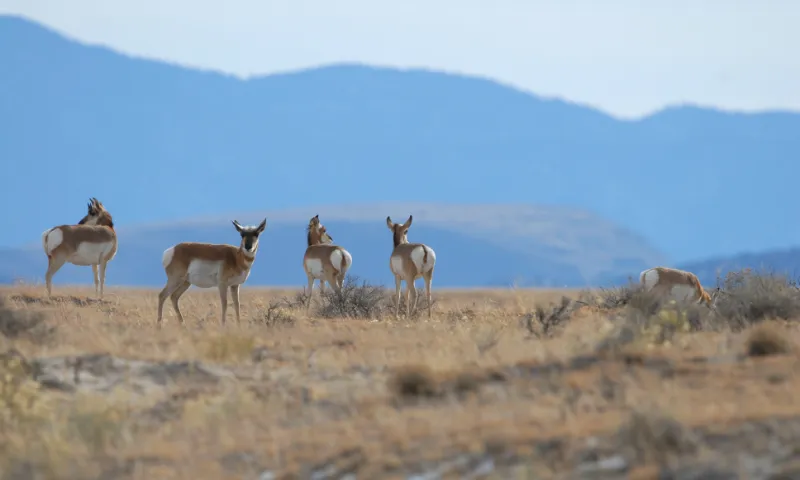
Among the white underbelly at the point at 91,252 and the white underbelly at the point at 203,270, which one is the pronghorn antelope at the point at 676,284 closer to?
the white underbelly at the point at 203,270

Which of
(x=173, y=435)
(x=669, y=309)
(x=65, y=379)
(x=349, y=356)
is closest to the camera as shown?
(x=173, y=435)

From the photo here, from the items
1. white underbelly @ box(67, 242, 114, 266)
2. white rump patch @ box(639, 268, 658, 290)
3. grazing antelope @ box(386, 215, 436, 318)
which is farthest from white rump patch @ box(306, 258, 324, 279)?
white rump patch @ box(639, 268, 658, 290)

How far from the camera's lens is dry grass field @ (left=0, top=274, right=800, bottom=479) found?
9414 millimetres

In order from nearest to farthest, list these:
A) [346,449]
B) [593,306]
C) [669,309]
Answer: [346,449], [669,309], [593,306]

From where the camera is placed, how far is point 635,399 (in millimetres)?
10664

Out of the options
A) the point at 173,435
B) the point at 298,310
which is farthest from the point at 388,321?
the point at 173,435

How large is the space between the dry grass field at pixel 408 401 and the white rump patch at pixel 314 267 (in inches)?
376

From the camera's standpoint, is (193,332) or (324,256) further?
(324,256)

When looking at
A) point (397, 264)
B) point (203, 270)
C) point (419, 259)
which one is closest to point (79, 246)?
point (397, 264)

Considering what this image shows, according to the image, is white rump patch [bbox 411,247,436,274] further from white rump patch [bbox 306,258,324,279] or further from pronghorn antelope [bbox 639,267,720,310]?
pronghorn antelope [bbox 639,267,720,310]

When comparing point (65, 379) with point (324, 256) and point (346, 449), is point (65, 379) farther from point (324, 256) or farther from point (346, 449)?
point (324, 256)

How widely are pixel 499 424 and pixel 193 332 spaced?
8.24 m

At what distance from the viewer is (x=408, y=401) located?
1172cm

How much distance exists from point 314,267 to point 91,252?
4.82 metres
